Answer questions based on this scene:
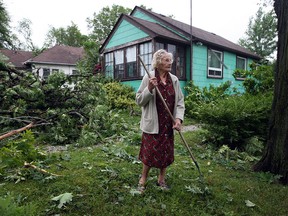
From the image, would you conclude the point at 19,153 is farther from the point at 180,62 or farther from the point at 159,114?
the point at 180,62

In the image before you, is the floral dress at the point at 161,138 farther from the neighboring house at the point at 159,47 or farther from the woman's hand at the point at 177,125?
the neighboring house at the point at 159,47

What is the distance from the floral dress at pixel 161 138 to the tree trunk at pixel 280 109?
1.68m

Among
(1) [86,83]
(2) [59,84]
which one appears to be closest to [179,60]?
(1) [86,83]

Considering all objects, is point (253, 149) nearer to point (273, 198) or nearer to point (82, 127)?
point (273, 198)

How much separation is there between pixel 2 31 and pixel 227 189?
15.2 m

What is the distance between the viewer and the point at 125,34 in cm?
1358

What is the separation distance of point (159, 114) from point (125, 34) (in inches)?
457

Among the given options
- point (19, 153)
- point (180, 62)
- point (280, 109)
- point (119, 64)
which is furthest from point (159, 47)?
point (19, 153)

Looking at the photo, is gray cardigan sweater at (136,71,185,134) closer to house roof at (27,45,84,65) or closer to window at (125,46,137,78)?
window at (125,46,137,78)

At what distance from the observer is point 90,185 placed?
306 cm

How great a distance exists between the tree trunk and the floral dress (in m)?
1.68

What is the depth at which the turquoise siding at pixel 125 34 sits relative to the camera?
12713 mm

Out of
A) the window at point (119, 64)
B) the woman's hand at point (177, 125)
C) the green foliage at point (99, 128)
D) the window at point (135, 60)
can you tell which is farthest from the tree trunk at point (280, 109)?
the window at point (119, 64)

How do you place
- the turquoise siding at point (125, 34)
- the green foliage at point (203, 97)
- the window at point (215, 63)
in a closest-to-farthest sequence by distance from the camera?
1. the green foliage at point (203, 97)
2. the turquoise siding at point (125, 34)
3. the window at point (215, 63)
